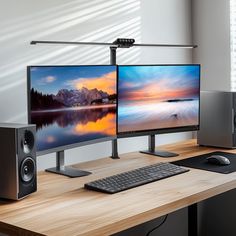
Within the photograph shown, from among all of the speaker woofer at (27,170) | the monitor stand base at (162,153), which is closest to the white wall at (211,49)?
the monitor stand base at (162,153)

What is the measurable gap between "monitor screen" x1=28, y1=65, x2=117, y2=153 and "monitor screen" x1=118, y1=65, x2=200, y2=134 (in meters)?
0.08

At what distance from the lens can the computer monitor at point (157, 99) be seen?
2.34 m

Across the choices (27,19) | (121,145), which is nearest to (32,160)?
(27,19)

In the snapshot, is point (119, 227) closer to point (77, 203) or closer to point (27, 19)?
point (77, 203)

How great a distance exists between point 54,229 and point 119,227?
0.64 ft

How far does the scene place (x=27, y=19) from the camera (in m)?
2.28

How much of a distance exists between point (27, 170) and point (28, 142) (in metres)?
0.10

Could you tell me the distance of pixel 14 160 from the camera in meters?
1.69

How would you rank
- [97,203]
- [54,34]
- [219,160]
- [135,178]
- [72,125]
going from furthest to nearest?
[54,34] → [219,160] → [72,125] → [135,178] → [97,203]

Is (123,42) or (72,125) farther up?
(123,42)

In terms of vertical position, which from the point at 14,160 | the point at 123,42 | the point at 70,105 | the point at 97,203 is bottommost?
the point at 97,203

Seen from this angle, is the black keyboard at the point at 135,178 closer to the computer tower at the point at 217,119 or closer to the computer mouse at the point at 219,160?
the computer mouse at the point at 219,160

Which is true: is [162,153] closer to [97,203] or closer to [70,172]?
[70,172]

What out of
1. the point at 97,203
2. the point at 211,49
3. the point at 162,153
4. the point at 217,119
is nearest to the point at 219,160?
the point at 162,153
